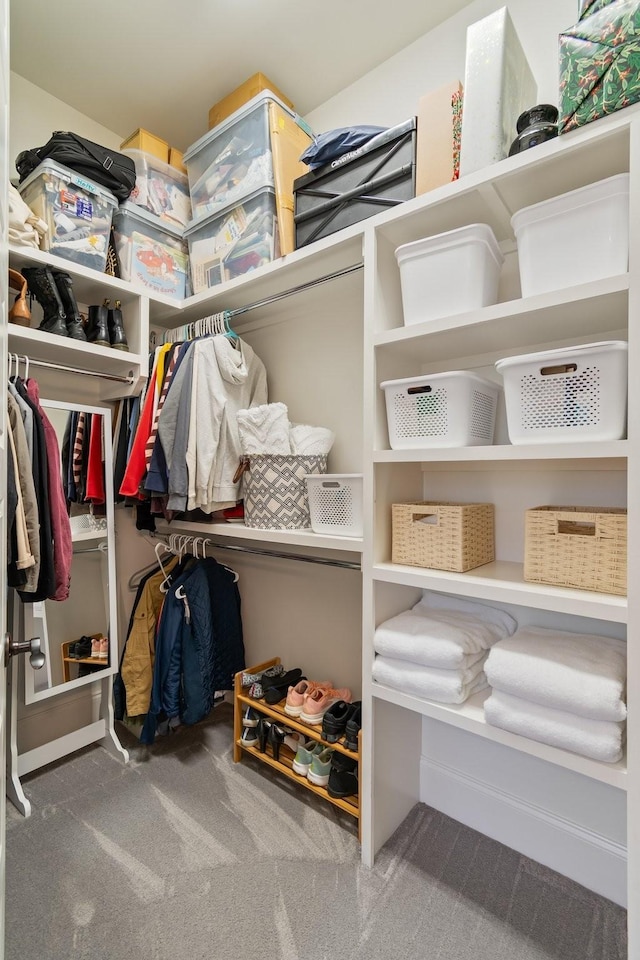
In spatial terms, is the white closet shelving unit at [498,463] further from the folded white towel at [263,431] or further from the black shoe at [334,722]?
the folded white towel at [263,431]

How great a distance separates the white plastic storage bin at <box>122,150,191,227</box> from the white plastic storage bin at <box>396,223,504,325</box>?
136 cm

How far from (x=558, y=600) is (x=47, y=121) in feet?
9.38

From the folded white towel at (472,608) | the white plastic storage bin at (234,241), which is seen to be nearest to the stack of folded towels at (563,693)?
the folded white towel at (472,608)

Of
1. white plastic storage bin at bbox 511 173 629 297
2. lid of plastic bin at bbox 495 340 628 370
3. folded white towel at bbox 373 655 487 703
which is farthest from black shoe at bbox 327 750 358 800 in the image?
white plastic storage bin at bbox 511 173 629 297

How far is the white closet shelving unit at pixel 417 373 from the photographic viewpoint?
106 cm

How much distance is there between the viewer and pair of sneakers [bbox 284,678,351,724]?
1.72 meters

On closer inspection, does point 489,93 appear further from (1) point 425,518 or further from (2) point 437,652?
(2) point 437,652

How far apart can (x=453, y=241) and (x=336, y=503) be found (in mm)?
882

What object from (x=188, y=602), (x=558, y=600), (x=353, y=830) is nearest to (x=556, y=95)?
(x=558, y=600)

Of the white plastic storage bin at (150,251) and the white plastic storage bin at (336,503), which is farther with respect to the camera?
the white plastic storage bin at (150,251)

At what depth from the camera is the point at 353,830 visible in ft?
5.16

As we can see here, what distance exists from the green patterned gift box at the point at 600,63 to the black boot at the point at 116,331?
1.73 meters

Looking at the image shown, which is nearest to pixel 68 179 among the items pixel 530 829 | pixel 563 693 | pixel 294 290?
pixel 294 290

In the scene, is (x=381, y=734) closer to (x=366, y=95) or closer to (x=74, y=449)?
(x=74, y=449)
